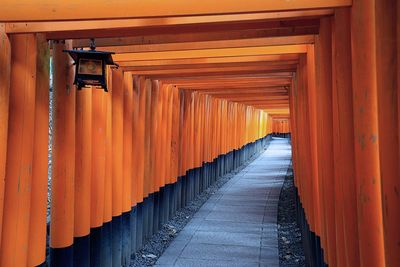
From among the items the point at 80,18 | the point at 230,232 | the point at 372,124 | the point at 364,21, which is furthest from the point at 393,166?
the point at 230,232

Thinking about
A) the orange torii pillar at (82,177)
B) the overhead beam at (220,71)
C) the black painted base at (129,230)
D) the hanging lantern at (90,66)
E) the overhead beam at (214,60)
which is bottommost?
the black painted base at (129,230)

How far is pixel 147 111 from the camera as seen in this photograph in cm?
657

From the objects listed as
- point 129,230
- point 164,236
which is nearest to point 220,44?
point 129,230

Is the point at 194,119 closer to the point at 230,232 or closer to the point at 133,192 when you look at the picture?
the point at 230,232

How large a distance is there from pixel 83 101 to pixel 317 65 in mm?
2328

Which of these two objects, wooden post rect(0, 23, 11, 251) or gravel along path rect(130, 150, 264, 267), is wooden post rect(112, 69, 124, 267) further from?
wooden post rect(0, 23, 11, 251)

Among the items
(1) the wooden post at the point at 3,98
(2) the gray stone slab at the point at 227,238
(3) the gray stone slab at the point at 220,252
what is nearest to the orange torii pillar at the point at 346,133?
(1) the wooden post at the point at 3,98

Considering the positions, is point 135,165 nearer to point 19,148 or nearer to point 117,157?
point 117,157

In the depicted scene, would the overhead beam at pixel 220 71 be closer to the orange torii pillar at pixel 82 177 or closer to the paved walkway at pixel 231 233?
the orange torii pillar at pixel 82 177

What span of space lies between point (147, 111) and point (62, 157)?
283 cm

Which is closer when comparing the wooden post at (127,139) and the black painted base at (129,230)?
the black painted base at (129,230)

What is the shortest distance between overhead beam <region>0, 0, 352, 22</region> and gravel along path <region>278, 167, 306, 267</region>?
4.15 metres

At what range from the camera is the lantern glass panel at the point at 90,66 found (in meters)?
3.61

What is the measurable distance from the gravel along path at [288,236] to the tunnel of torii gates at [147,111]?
1511 millimetres
